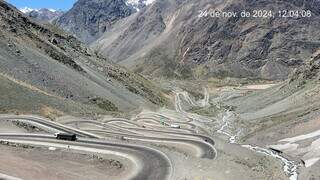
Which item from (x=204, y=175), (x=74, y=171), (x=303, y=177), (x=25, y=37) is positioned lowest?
(x=74, y=171)

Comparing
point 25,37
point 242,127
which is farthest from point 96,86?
point 242,127

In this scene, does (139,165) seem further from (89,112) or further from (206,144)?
(89,112)

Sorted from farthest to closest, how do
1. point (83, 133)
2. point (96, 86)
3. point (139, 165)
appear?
point (96, 86)
point (83, 133)
point (139, 165)

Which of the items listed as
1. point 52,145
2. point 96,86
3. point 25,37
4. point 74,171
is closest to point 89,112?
point 96,86

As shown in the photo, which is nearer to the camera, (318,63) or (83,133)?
(83,133)

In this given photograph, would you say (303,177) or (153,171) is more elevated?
(303,177)

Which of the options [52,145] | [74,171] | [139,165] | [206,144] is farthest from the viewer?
[206,144]
